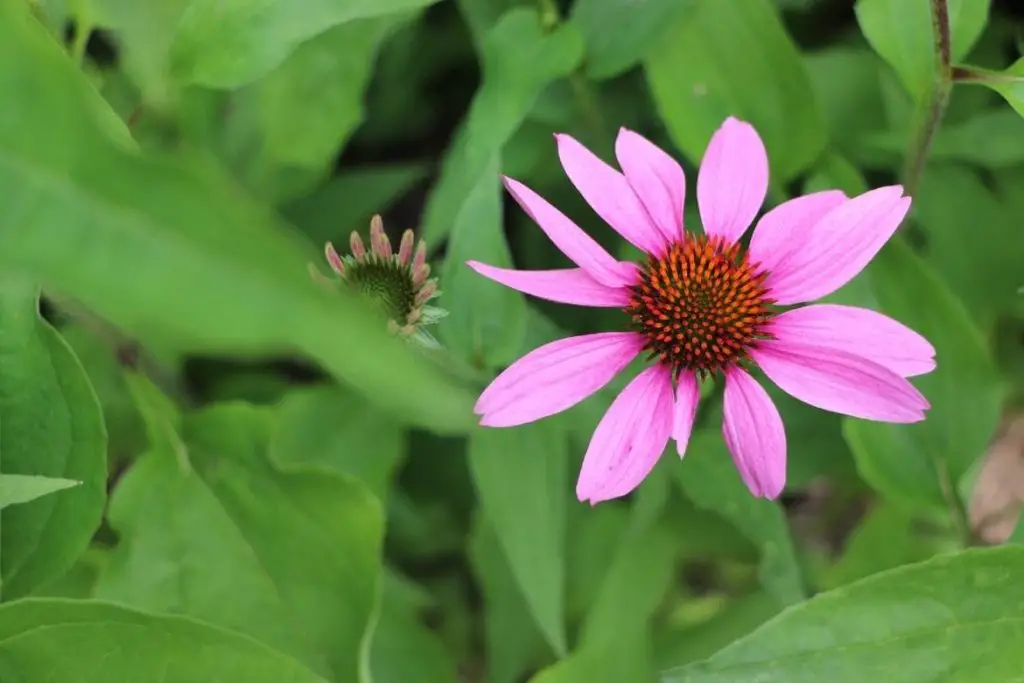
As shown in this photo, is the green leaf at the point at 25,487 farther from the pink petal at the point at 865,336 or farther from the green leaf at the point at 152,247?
the pink petal at the point at 865,336

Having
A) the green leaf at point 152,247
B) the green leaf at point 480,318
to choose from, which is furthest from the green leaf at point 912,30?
the green leaf at point 152,247

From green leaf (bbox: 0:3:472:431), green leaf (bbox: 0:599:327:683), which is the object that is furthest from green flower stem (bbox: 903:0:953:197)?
green leaf (bbox: 0:599:327:683)

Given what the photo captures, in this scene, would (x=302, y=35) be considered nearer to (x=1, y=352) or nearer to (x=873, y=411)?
(x=1, y=352)

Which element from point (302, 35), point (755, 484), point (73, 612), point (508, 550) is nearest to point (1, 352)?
point (73, 612)

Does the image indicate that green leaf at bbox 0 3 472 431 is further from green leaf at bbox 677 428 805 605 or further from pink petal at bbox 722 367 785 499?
green leaf at bbox 677 428 805 605

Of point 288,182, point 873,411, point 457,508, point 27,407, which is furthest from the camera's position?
point 457,508

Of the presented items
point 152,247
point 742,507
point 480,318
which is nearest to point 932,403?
point 742,507
